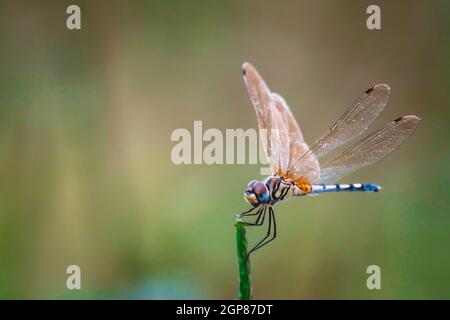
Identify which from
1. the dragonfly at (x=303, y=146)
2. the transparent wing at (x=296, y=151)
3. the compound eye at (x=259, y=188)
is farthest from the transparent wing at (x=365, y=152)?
the compound eye at (x=259, y=188)

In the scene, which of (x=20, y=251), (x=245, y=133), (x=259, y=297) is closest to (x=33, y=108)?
(x=20, y=251)

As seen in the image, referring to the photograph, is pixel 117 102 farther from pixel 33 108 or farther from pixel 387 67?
pixel 387 67

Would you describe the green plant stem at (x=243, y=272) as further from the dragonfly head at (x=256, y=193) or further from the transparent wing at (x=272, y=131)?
the transparent wing at (x=272, y=131)

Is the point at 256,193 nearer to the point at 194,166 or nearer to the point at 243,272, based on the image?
the point at 243,272

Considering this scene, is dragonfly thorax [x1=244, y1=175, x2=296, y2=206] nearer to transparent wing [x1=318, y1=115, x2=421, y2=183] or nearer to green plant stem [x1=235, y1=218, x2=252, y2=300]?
transparent wing [x1=318, y1=115, x2=421, y2=183]

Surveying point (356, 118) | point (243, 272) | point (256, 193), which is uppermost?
point (356, 118)

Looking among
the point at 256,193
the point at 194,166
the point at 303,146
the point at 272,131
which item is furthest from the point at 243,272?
the point at 194,166

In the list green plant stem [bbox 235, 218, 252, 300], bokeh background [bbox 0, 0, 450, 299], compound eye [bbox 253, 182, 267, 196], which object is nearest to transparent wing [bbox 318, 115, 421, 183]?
compound eye [bbox 253, 182, 267, 196]
